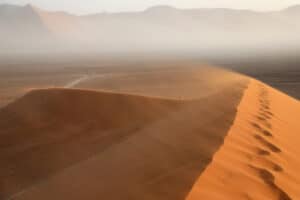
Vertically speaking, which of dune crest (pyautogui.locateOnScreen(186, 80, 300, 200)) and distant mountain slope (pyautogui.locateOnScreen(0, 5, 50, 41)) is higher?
distant mountain slope (pyautogui.locateOnScreen(0, 5, 50, 41))

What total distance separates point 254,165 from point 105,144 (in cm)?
266

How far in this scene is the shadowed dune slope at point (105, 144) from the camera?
4.35m

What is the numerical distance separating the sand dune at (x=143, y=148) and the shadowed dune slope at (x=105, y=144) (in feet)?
0.05

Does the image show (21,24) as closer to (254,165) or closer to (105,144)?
(105,144)

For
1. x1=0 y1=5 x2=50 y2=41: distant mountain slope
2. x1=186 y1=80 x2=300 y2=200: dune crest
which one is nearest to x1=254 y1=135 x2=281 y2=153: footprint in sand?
x1=186 y1=80 x2=300 y2=200: dune crest

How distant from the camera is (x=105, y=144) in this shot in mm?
6613

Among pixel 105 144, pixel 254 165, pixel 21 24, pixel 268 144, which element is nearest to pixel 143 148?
pixel 105 144

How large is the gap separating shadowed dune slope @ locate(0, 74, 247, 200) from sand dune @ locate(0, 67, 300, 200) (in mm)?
15

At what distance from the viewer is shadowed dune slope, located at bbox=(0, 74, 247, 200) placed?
14.3 ft

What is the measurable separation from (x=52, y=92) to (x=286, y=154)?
525 cm

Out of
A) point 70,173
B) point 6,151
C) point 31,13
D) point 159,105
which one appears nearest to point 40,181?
point 70,173

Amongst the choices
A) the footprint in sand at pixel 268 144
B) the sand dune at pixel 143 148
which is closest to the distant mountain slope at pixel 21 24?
the sand dune at pixel 143 148

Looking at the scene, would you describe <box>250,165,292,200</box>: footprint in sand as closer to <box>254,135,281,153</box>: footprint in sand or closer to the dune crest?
the dune crest

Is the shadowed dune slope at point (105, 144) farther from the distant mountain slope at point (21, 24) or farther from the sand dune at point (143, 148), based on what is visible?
the distant mountain slope at point (21, 24)
